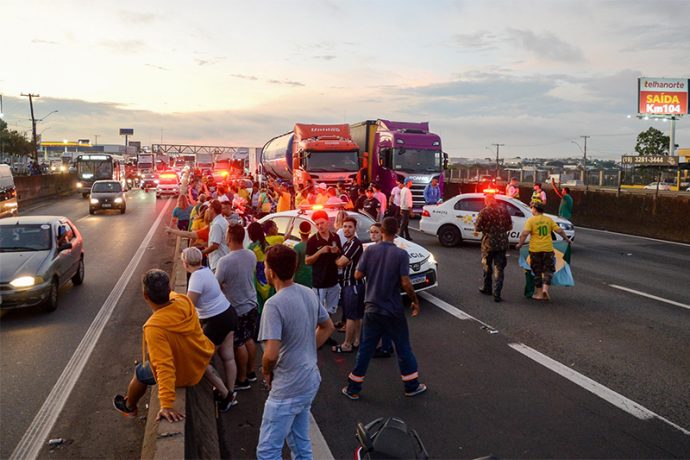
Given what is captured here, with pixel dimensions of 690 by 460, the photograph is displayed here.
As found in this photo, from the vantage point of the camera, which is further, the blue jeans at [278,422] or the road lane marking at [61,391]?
the road lane marking at [61,391]

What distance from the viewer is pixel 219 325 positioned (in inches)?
231

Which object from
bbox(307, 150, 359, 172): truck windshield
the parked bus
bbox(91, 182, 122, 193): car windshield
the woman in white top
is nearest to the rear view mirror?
the woman in white top

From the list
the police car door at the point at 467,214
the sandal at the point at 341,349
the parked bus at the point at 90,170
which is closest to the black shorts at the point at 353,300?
the sandal at the point at 341,349

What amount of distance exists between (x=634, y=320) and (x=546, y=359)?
269 centimetres

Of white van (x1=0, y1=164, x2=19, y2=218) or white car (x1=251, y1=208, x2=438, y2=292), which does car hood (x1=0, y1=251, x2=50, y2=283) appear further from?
white van (x1=0, y1=164, x2=19, y2=218)

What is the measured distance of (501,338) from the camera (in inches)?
326

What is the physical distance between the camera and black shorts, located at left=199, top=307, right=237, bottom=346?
5828mm

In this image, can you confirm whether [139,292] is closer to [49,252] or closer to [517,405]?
[49,252]

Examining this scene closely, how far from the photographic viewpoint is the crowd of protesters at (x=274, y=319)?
4.06m

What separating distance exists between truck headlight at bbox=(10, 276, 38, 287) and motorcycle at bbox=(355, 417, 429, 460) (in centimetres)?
787

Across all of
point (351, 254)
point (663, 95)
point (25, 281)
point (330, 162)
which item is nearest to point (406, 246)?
point (351, 254)

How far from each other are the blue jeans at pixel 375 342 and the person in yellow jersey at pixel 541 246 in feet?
16.3

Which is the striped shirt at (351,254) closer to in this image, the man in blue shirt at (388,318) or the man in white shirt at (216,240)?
the man in blue shirt at (388,318)

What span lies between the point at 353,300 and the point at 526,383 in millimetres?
2155
